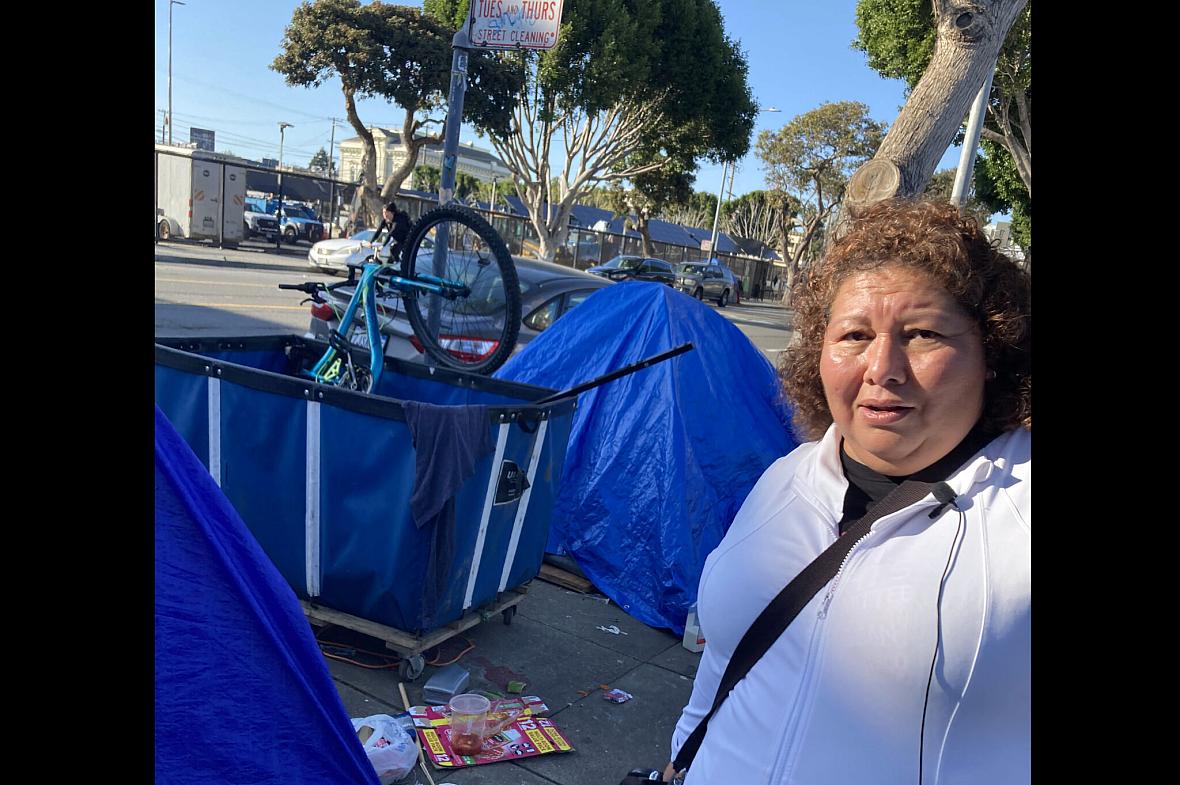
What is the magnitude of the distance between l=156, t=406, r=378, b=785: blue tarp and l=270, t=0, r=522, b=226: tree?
76.8ft

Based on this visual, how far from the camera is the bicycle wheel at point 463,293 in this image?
483cm

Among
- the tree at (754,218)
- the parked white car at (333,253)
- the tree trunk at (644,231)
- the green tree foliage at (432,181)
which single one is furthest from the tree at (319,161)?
the parked white car at (333,253)

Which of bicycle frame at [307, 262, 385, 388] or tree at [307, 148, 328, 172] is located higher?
tree at [307, 148, 328, 172]

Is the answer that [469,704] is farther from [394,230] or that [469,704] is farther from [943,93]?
[943,93]

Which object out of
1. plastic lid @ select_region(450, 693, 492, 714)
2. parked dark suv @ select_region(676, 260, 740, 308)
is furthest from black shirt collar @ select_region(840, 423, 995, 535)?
parked dark suv @ select_region(676, 260, 740, 308)

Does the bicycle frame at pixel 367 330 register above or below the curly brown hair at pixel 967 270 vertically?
below

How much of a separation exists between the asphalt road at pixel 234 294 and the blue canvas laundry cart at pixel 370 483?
6.75 ft

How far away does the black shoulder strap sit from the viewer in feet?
4.49

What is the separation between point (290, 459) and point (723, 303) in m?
31.6

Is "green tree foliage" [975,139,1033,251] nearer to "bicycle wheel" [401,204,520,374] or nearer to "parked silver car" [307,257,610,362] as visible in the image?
"parked silver car" [307,257,610,362]

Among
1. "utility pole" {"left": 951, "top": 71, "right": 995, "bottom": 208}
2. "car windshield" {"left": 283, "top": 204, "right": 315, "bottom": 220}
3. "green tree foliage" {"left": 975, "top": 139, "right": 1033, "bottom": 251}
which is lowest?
"car windshield" {"left": 283, "top": 204, "right": 315, "bottom": 220}

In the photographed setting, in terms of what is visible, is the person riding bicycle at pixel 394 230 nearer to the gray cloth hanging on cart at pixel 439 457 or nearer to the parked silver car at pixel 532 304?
the parked silver car at pixel 532 304

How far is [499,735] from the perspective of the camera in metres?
3.19
